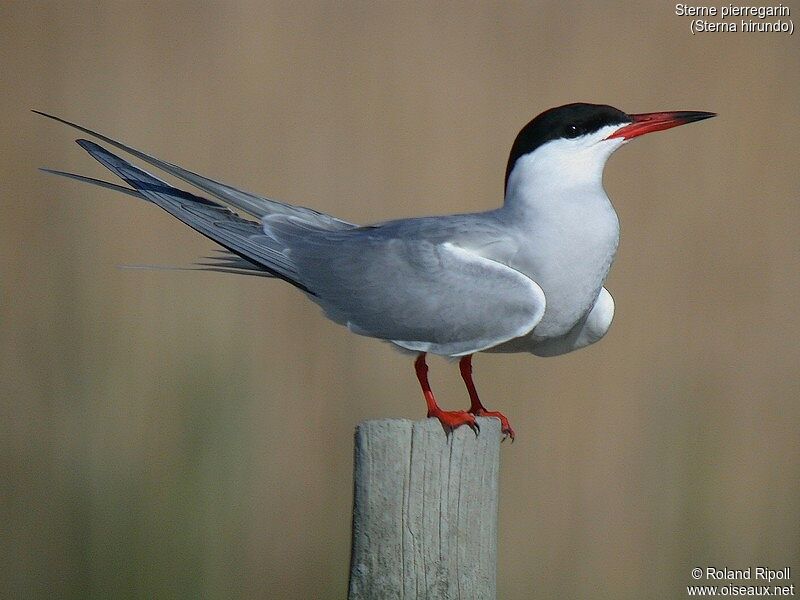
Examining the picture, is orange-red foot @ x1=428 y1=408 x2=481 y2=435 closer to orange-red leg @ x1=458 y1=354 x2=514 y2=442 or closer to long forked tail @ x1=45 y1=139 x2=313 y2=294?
orange-red leg @ x1=458 y1=354 x2=514 y2=442

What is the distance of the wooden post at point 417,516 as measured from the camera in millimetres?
2029

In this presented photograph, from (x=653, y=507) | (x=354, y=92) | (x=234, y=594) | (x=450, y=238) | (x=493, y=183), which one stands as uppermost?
(x=354, y=92)

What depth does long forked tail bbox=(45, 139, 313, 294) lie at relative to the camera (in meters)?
2.57

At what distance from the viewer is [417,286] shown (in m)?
2.47

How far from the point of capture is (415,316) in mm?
2455

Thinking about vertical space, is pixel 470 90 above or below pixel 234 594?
above

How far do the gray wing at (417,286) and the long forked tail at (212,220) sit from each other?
0.04 metres

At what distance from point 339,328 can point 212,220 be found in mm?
1285

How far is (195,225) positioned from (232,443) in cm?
106

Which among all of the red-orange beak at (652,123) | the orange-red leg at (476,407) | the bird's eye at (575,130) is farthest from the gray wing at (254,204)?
the red-orange beak at (652,123)

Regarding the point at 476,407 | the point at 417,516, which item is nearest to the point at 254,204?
the point at 476,407

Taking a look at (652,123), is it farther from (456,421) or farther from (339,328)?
(339,328)

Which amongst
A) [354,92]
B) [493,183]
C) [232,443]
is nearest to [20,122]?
[354,92]

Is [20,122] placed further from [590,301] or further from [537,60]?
[590,301]
